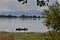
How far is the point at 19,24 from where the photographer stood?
1619cm

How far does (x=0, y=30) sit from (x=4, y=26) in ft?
1.43

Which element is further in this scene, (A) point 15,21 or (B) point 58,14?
(A) point 15,21

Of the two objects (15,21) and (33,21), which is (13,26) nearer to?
(15,21)

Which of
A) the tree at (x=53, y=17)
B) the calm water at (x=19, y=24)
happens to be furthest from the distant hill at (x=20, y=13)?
the tree at (x=53, y=17)

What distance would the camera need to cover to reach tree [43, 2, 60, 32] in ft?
27.6

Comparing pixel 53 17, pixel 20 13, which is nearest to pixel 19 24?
pixel 20 13

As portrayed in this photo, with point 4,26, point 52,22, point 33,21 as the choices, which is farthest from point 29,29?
point 52,22

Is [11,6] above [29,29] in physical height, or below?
above

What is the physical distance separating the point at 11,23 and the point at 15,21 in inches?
13.5

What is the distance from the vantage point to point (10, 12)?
16.4 m

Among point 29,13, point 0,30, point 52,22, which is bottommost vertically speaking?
point 0,30

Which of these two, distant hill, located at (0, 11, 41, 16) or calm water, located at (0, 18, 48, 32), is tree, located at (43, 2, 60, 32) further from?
distant hill, located at (0, 11, 41, 16)

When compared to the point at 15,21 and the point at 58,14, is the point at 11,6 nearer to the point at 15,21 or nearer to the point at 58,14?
the point at 15,21

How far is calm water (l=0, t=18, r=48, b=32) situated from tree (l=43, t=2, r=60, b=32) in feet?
23.2
